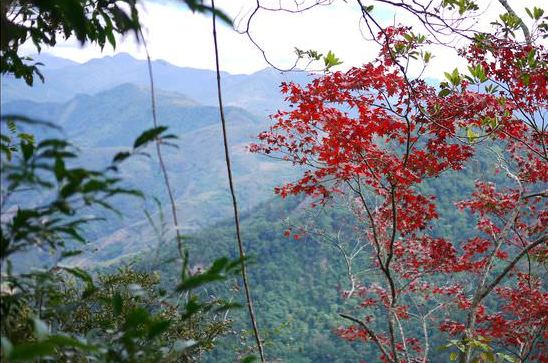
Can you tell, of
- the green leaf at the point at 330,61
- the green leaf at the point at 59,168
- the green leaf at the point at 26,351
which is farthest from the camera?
the green leaf at the point at 330,61

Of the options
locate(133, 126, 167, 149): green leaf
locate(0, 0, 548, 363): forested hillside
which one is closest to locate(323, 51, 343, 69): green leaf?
locate(0, 0, 548, 363): forested hillside

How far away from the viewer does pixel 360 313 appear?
34.1m

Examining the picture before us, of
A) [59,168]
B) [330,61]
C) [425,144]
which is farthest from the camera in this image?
[425,144]

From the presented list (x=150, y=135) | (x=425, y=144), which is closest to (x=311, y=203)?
(x=425, y=144)

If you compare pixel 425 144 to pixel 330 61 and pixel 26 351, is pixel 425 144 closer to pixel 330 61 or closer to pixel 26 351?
pixel 330 61

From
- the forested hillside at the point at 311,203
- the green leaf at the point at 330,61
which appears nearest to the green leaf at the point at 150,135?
the forested hillside at the point at 311,203

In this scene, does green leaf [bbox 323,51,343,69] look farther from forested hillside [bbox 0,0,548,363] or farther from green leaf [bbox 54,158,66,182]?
green leaf [bbox 54,158,66,182]

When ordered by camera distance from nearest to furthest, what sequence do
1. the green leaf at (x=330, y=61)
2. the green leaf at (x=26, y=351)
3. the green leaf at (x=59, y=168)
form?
the green leaf at (x=26, y=351) → the green leaf at (x=59, y=168) → the green leaf at (x=330, y=61)

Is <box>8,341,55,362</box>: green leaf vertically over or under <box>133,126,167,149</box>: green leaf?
under

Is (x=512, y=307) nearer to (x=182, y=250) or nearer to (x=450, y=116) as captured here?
(x=450, y=116)

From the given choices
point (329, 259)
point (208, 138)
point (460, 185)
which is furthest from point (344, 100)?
point (208, 138)

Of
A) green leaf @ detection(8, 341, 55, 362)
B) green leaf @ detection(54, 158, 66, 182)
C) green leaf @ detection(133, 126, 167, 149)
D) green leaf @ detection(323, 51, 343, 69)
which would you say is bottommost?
green leaf @ detection(8, 341, 55, 362)

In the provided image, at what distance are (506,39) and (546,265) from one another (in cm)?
291

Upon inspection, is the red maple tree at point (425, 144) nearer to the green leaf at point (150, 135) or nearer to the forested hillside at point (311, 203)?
the forested hillside at point (311, 203)
